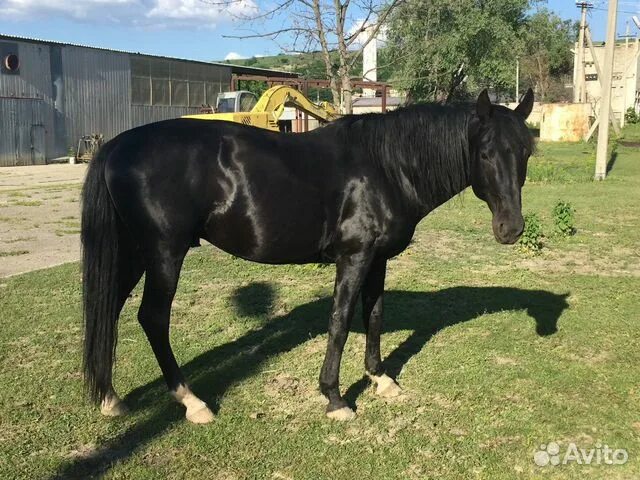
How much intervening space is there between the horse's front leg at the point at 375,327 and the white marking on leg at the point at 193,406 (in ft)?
3.74

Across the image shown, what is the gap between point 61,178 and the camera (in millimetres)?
19766

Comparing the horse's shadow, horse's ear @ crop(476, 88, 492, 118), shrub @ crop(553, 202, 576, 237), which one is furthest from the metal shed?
horse's ear @ crop(476, 88, 492, 118)

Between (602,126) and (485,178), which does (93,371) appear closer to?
(485,178)

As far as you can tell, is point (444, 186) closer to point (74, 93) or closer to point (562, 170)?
point (562, 170)

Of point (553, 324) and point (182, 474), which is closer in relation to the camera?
point (182, 474)

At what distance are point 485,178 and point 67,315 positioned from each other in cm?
399

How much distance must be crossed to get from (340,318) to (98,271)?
148 centimetres

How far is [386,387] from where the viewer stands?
384 centimetres

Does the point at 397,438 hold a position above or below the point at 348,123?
A: below

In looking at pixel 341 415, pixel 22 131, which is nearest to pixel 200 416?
pixel 341 415

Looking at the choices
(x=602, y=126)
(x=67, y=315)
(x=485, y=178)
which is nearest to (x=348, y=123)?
(x=485, y=178)

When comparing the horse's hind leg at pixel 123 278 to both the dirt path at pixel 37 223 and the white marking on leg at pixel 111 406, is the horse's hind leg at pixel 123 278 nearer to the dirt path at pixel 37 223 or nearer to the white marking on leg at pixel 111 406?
the white marking on leg at pixel 111 406

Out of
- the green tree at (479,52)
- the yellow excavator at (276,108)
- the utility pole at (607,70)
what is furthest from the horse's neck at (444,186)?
the green tree at (479,52)

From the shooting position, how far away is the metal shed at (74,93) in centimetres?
2530
